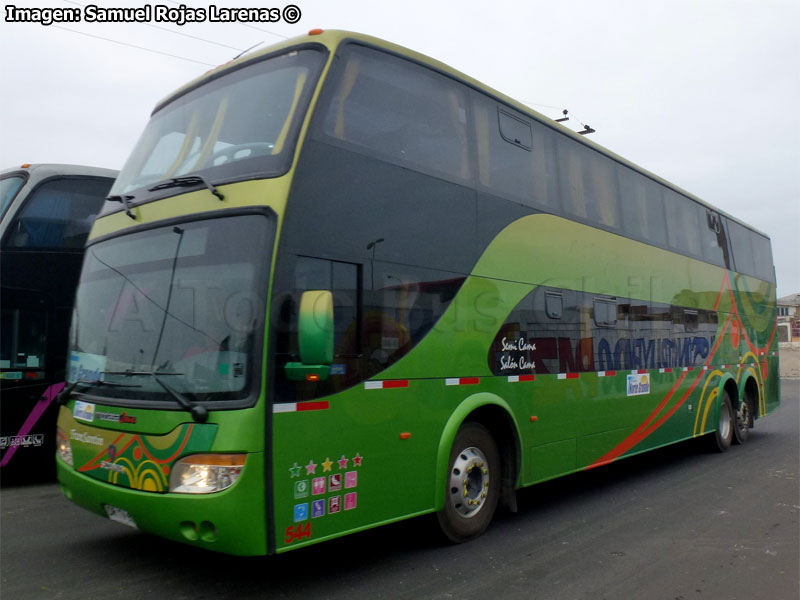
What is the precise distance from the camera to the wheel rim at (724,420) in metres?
11.7

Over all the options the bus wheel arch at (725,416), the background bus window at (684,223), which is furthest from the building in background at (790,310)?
the background bus window at (684,223)

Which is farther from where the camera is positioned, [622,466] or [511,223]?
[622,466]

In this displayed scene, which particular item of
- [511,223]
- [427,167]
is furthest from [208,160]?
[511,223]

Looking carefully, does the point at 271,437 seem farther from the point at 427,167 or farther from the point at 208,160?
the point at 427,167

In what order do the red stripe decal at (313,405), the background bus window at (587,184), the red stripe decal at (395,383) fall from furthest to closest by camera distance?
the background bus window at (587,184), the red stripe decal at (395,383), the red stripe decal at (313,405)

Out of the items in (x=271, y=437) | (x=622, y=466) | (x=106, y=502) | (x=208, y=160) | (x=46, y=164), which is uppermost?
(x=46, y=164)

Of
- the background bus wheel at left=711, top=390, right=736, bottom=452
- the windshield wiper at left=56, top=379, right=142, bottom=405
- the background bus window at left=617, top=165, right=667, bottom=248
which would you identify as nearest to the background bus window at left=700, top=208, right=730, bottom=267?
the background bus window at left=617, top=165, right=667, bottom=248

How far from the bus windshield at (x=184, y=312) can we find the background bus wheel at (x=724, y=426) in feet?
31.8

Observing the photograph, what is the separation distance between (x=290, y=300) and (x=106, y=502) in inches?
76.8

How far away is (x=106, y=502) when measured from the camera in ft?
15.5

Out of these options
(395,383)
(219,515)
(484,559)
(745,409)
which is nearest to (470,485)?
(484,559)

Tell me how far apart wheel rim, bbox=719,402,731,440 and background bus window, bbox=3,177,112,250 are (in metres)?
10.3

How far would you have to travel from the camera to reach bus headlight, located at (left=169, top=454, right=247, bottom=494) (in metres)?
4.11

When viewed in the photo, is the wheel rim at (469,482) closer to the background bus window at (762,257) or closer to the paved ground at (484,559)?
the paved ground at (484,559)
